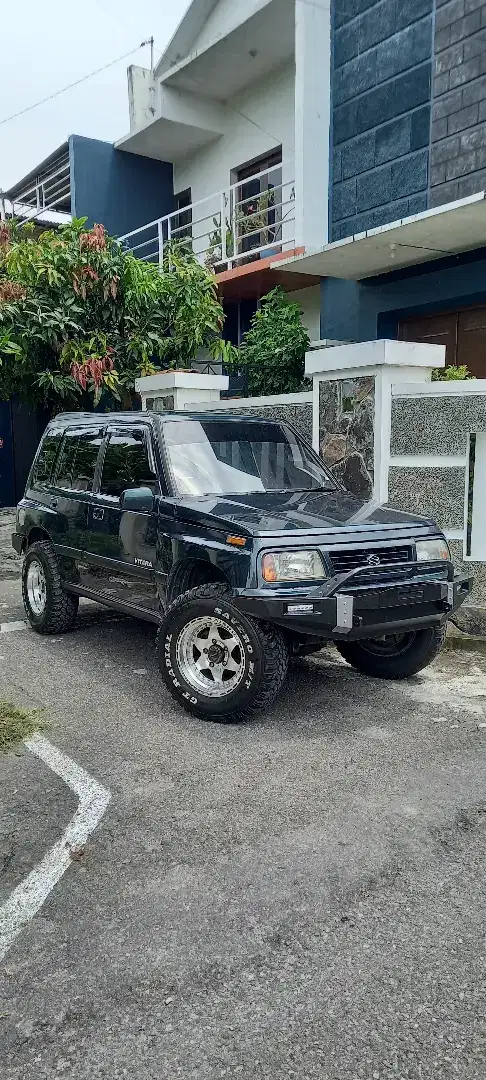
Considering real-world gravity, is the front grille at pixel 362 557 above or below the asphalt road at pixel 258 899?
above

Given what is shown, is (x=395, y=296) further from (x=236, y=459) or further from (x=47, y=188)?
(x=47, y=188)

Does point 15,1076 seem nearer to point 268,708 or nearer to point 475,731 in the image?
point 268,708

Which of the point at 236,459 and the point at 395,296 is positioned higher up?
the point at 395,296

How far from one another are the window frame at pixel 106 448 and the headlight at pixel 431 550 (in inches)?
70.8

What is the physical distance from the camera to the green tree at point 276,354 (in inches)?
423

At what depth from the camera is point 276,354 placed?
421 inches

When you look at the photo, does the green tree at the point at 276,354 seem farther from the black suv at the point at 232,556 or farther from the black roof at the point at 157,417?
the black suv at the point at 232,556

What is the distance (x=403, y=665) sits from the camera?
541 cm

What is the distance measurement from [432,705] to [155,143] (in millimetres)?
15507

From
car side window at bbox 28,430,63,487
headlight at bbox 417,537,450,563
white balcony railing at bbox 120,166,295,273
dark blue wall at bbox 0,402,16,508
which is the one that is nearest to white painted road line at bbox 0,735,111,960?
headlight at bbox 417,537,450,563

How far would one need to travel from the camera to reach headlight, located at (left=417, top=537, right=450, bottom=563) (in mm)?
4824

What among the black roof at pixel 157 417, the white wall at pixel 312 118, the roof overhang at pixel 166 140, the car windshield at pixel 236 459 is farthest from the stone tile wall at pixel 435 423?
the roof overhang at pixel 166 140

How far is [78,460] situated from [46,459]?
0.69 metres

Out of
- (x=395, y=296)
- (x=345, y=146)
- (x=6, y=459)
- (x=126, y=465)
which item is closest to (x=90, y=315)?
(x=395, y=296)
